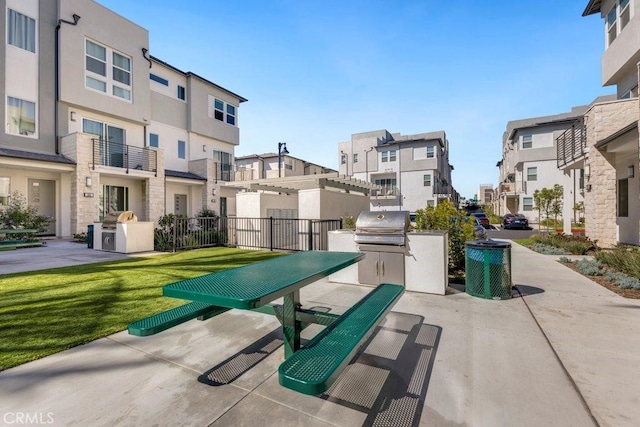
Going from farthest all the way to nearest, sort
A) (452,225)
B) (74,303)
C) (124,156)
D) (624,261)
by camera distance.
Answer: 1. (124,156)
2. (452,225)
3. (624,261)
4. (74,303)

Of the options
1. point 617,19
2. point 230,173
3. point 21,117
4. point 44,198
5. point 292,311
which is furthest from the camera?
point 230,173

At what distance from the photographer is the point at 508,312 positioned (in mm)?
4531

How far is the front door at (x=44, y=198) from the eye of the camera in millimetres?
14674

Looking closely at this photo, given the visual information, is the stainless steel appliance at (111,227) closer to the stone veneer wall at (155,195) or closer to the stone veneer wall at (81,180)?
the stone veneer wall at (81,180)

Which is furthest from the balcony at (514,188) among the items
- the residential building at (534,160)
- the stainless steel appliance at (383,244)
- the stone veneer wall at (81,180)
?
the stone veneer wall at (81,180)

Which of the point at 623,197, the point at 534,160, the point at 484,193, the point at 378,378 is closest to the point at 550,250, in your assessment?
the point at 623,197

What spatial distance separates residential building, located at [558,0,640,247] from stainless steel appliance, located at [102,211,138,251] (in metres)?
18.1

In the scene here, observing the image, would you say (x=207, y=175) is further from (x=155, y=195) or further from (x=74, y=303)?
(x=74, y=303)

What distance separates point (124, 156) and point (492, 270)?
19.6 m

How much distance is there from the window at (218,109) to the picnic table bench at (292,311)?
24152 millimetres

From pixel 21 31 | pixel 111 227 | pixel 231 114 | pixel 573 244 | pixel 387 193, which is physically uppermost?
pixel 231 114

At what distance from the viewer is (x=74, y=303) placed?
16.1 ft

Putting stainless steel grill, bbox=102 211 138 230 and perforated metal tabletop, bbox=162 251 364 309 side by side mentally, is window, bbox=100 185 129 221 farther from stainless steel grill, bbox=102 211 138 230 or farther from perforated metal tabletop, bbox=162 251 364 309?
perforated metal tabletop, bbox=162 251 364 309

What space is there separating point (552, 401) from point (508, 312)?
7.83 ft
